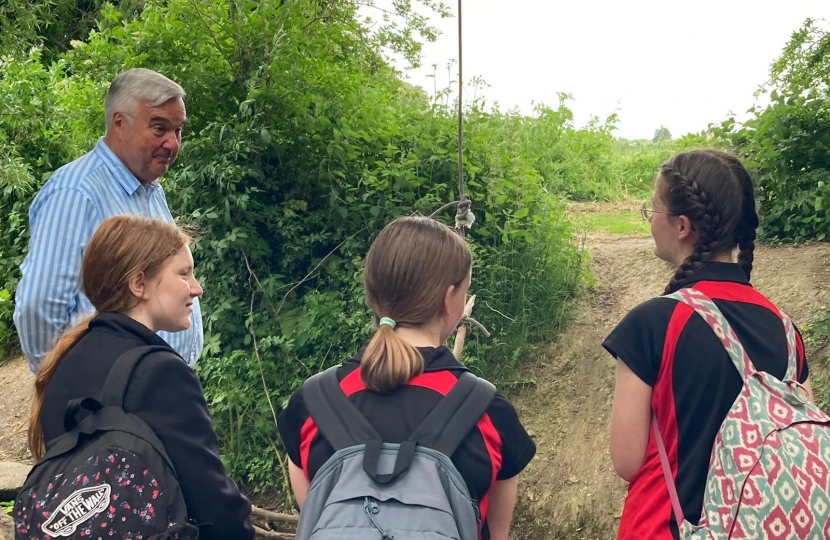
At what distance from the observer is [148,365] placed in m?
1.82

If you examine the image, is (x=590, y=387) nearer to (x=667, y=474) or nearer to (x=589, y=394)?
(x=589, y=394)

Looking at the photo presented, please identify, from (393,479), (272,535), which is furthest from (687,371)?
(272,535)

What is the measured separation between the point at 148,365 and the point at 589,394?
3639mm

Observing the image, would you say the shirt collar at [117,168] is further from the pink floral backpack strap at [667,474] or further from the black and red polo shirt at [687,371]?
the pink floral backpack strap at [667,474]

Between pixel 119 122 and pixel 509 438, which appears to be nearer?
pixel 509 438

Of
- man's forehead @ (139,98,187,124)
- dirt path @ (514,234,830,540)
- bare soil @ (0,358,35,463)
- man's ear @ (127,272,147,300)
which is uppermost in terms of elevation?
man's forehead @ (139,98,187,124)

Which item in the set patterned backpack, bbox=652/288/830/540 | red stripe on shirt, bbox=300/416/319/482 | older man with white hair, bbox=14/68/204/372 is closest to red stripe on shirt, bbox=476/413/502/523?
red stripe on shirt, bbox=300/416/319/482

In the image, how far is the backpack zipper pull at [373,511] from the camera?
149 centimetres

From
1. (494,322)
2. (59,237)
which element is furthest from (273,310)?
(59,237)

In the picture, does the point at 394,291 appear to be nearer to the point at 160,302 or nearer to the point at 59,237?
the point at 160,302

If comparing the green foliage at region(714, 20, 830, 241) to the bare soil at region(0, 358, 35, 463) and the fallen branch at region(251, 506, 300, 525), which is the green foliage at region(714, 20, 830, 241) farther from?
the bare soil at region(0, 358, 35, 463)

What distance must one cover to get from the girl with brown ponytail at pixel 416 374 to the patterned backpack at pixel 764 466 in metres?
0.44

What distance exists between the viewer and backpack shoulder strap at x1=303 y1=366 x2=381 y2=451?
1.65 m

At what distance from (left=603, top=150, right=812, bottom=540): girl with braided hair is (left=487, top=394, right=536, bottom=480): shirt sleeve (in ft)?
1.07
